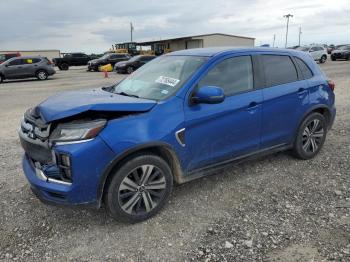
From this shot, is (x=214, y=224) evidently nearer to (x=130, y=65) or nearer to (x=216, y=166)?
(x=216, y=166)

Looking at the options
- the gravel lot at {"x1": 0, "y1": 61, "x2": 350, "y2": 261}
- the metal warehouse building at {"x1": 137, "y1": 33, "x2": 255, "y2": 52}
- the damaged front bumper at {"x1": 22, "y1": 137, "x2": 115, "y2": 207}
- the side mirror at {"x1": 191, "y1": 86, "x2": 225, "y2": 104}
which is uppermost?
the metal warehouse building at {"x1": 137, "y1": 33, "x2": 255, "y2": 52}

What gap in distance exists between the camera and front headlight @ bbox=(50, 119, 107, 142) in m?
3.19

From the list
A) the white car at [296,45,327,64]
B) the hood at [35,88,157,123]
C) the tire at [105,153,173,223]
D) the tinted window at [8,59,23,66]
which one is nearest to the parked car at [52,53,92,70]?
the tinted window at [8,59,23,66]

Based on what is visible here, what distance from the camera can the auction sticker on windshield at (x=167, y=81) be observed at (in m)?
3.97

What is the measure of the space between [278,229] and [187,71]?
197 cm

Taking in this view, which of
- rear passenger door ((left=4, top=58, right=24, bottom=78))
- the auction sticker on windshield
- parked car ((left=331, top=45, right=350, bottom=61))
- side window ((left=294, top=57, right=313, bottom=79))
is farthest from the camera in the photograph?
parked car ((left=331, top=45, right=350, bottom=61))

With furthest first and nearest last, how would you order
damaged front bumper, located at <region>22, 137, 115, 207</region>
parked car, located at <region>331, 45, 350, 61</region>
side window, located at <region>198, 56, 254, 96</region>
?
1. parked car, located at <region>331, 45, 350, 61</region>
2. side window, located at <region>198, 56, 254, 96</region>
3. damaged front bumper, located at <region>22, 137, 115, 207</region>

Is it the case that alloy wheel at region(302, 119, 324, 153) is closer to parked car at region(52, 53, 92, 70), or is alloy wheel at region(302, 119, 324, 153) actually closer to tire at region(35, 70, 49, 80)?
tire at region(35, 70, 49, 80)

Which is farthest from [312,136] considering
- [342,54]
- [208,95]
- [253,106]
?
[342,54]

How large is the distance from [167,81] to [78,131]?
1.31 meters

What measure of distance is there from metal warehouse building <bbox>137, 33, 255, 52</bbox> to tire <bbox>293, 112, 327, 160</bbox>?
51563mm

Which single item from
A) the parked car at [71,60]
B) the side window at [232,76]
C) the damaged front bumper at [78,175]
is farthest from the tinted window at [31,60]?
the damaged front bumper at [78,175]

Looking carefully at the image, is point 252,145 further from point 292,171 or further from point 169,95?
point 169,95

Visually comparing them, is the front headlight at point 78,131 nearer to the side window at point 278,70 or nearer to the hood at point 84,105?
the hood at point 84,105
